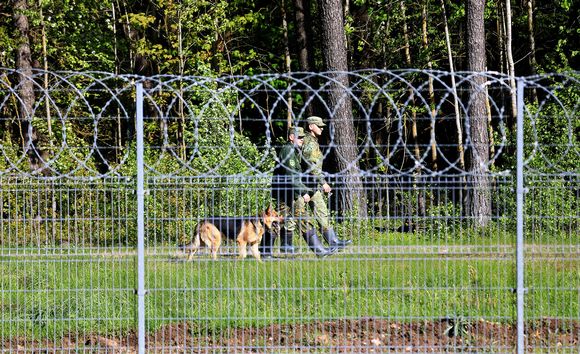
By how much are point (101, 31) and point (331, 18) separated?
10656mm

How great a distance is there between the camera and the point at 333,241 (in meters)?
10.0

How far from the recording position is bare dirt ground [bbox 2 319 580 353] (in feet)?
32.8

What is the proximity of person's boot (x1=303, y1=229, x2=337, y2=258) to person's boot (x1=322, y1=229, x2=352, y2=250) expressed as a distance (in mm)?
78

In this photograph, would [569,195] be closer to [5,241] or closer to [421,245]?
[421,245]

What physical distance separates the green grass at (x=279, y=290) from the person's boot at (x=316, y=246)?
86mm

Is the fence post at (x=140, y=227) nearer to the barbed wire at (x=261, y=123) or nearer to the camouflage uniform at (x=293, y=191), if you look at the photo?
the camouflage uniform at (x=293, y=191)

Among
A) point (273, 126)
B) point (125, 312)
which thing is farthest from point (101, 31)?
point (125, 312)

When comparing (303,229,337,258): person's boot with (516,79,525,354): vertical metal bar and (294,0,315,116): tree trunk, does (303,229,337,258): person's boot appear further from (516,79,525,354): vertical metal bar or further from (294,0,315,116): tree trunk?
(294,0,315,116): tree trunk

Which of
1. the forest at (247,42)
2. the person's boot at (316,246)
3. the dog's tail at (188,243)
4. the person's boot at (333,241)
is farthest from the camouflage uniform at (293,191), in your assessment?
the forest at (247,42)

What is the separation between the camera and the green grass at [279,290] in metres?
9.81

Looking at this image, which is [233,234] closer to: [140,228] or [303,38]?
[140,228]

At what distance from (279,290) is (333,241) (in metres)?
0.71

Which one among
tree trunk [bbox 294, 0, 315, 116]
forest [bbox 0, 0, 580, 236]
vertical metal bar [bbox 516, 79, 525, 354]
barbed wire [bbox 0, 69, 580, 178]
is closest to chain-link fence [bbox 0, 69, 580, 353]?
vertical metal bar [bbox 516, 79, 525, 354]

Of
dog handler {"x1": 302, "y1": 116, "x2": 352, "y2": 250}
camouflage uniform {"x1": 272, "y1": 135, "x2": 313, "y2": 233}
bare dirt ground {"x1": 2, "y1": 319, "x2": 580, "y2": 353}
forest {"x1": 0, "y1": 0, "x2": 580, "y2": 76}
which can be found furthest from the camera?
forest {"x1": 0, "y1": 0, "x2": 580, "y2": 76}
